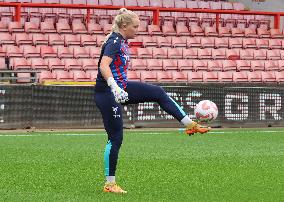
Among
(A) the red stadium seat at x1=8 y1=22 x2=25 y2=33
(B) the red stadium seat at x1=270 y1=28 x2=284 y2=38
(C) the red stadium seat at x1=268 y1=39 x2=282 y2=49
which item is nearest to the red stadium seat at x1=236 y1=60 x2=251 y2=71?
(C) the red stadium seat at x1=268 y1=39 x2=282 y2=49

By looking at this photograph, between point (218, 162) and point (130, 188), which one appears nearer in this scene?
point (130, 188)

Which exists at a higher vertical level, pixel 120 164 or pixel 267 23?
pixel 267 23

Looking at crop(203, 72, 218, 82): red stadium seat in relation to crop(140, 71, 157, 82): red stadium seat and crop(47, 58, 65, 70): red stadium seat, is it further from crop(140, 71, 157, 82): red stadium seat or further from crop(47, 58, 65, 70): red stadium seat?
crop(47, 58, 65, 70): red stadium seat

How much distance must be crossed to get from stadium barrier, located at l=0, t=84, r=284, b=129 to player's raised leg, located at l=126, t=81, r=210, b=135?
42.5 ft

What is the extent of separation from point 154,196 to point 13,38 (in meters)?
19.5

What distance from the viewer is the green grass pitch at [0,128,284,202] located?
8250 millimetres

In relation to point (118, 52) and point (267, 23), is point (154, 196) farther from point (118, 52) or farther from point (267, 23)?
point (267, 23)

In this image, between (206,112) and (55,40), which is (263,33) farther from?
(206,112)

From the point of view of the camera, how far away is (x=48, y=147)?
15016 millimetres

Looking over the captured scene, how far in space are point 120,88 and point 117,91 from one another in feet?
0.46

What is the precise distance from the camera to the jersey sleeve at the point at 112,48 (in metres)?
8.05

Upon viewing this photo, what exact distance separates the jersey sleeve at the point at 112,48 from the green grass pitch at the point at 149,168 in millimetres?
1522

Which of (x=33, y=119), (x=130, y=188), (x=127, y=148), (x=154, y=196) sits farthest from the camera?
(x=33, y=119)

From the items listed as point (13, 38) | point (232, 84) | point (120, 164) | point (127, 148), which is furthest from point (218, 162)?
point (13, 38)
